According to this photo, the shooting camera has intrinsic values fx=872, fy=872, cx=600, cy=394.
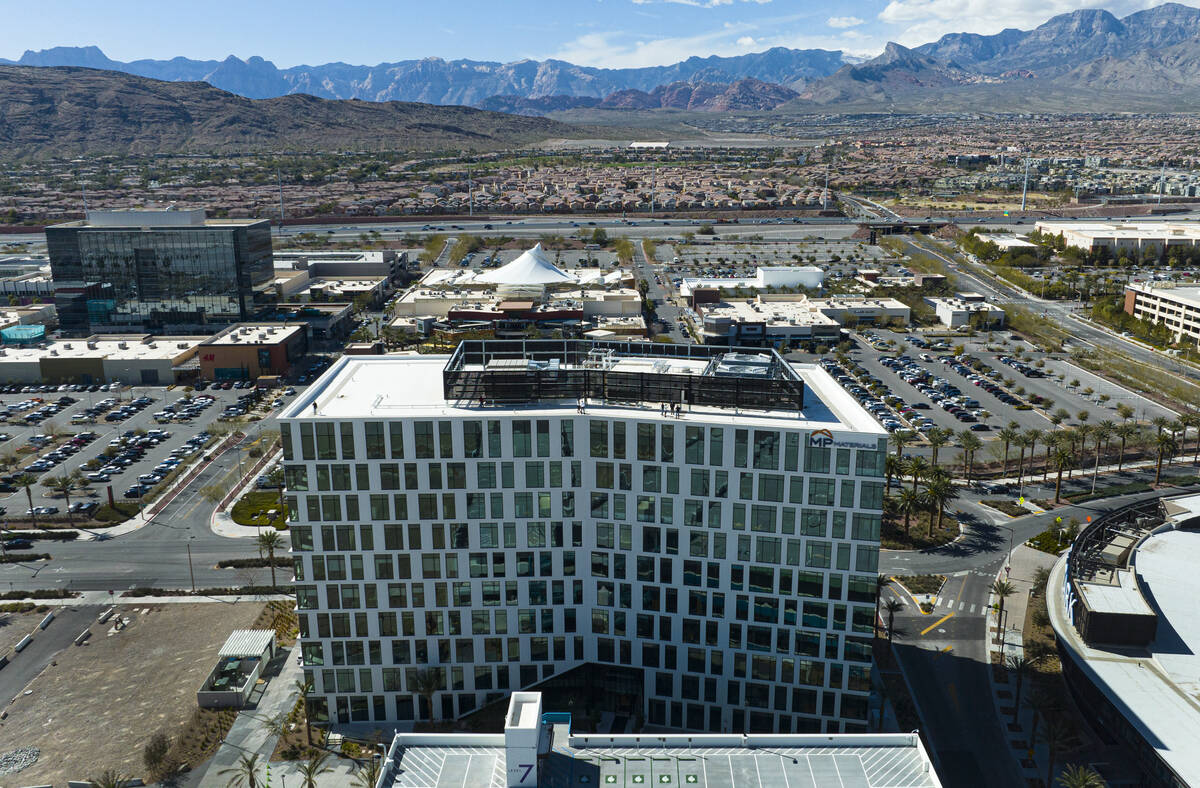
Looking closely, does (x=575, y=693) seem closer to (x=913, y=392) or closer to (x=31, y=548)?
(x=31, y=548)

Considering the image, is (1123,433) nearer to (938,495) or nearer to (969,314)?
(938,495)

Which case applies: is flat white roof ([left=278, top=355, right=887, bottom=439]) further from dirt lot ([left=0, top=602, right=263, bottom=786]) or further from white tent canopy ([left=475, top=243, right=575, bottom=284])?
white tent canopy ([left=475, top=243, right=575, bottom=284])

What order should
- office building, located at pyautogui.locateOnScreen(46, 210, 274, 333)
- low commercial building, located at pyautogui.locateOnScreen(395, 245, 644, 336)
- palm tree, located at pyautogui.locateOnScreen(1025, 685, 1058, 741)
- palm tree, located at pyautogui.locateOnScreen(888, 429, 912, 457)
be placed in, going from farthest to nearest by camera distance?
1. low commercial building, located at pyautogui.locateOnScreen(395, 245, 644, 336)
2. office building, located at pyautogui.locateOnScreen(46, 210, 274, 333)
3. palm tree, located at pyautogui.locateOnScreen(888, 429, 912, 457)
4. palm tree, located at pyautogui.locateOnScreen(1025, 685, 1058, 741)

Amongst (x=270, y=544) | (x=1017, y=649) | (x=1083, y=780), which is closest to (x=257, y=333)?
(x=270, y=544)

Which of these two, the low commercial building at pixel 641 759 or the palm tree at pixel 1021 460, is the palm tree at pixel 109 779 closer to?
the low commercial building at pixel 641 759

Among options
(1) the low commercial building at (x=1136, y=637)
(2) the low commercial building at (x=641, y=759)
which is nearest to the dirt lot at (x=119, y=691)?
(2) the low commercial building at (x=641, y=759)

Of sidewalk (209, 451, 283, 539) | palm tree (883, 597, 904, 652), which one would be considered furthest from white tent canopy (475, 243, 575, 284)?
palm tree (883, 597, 904, 652)
